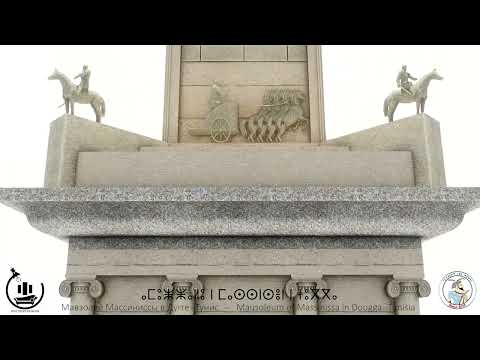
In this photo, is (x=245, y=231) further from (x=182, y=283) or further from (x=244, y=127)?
(x=244, y=127)

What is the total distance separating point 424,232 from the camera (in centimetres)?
406

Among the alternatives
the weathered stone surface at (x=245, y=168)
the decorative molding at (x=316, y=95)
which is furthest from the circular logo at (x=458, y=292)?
the decorative molding at (x=316, y=95)

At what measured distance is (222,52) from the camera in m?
5.85

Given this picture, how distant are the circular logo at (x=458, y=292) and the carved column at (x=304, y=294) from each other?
136 cm

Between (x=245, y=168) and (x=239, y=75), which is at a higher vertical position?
(x=239, y=75)

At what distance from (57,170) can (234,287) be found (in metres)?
2.16

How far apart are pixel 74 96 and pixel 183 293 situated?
264 cm

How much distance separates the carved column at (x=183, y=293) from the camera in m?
4.12

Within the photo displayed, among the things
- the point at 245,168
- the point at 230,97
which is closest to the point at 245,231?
the point at 245,168

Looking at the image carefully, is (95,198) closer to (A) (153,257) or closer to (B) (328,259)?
(A) (153,257)

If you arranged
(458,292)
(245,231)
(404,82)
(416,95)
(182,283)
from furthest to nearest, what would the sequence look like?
(404,82) < (416,95) < (458,292) < (182,283) < (245,231)

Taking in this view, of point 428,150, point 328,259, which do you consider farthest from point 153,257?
point 428,150

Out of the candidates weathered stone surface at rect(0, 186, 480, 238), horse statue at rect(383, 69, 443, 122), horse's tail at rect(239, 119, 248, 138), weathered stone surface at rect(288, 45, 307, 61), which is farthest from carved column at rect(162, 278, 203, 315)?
weathered stone surface at rect(288, 45, 307, 61)

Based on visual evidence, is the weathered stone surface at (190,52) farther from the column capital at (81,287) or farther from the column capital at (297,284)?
the column capital at (297,284)
